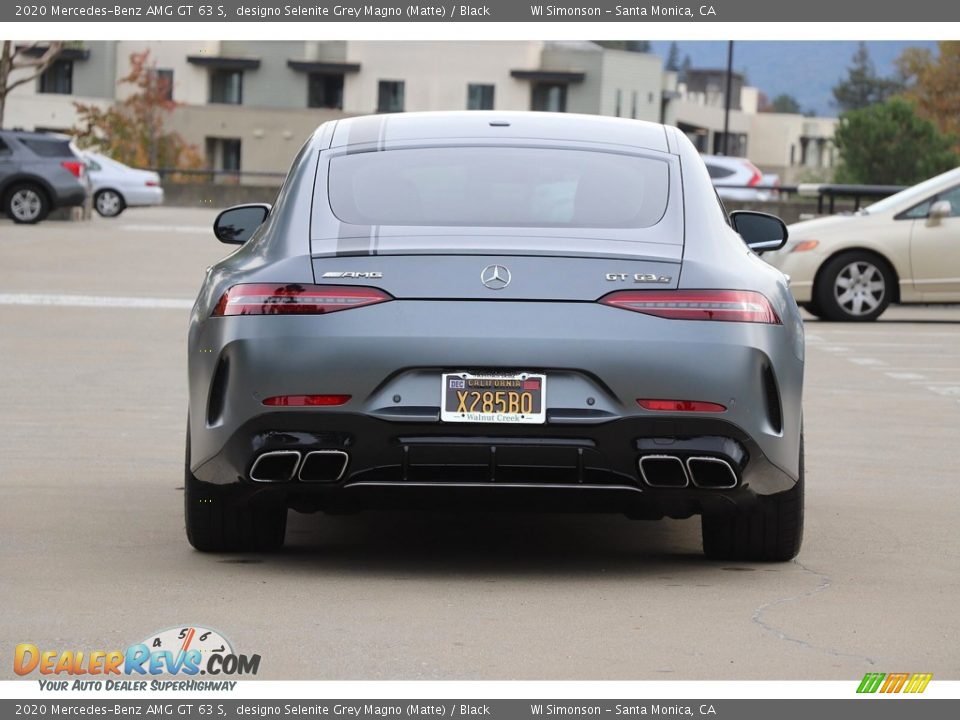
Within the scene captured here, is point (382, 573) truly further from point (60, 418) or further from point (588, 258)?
point (60, 418)

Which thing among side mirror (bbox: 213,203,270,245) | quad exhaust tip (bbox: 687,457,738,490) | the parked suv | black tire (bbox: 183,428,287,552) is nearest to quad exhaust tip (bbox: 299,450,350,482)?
black tire (bbox: 183,428,287,552)

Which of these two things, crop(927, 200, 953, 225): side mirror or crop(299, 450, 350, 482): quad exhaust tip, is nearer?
crop(299, 450, 350, 482): quad exhaust tip

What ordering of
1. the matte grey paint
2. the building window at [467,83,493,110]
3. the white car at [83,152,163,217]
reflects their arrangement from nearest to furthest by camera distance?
1. the matte grey paint
2. the white car at [83,152,163,217]
3. the building window at [467,83,493,110]

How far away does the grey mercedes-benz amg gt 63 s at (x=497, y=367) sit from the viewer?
603 centimetres

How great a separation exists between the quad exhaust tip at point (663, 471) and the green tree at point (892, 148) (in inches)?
1989

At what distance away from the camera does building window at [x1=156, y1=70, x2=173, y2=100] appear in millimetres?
83525

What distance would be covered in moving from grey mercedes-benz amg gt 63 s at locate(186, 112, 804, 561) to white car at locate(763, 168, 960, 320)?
12123 millimetres

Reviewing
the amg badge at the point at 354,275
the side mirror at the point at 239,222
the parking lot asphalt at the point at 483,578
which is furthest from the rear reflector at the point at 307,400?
the side mirror at the point at 239,222

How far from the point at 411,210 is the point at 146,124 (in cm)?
7489

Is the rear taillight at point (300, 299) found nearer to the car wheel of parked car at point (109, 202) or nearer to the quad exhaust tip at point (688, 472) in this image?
the quad exhaust tip at point (688, 472)

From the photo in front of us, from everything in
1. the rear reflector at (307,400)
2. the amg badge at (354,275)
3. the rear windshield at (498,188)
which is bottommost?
the rear reflector at (307,400)

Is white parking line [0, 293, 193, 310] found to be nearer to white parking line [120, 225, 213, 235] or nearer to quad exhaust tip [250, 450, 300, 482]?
quad exhaust tip [250, 450, 300, 482]

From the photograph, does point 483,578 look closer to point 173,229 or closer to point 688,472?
point 688,472

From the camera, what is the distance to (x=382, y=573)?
6.54m
